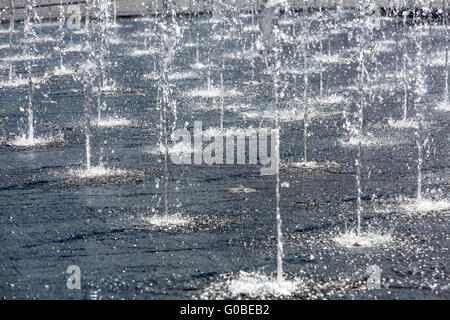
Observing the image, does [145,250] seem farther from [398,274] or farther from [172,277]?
[398,274]

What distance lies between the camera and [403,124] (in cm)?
1118

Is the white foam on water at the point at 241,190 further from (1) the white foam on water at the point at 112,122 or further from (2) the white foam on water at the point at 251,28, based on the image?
(2) the white foam on water at the point at 251,28

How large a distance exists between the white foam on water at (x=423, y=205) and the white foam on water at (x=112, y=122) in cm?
468

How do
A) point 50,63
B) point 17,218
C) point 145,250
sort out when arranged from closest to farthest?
point 145,250 < point 17,218 < point 50,63

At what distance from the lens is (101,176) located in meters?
8.74

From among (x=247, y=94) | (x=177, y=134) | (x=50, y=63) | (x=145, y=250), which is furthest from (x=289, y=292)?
(x=50, y=63)

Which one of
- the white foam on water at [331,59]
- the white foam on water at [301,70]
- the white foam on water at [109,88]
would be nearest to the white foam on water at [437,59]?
the white foam on water at [331,59]

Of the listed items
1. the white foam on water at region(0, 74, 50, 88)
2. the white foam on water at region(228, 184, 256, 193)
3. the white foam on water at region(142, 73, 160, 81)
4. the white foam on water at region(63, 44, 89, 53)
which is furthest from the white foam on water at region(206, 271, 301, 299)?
the white foam on water at region(63, 44, 89, 53)

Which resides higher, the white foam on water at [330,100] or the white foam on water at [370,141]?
the white foam on water at [330,100]

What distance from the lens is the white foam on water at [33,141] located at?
10.3m

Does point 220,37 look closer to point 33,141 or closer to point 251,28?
point 251,28

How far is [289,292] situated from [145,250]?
1.32m

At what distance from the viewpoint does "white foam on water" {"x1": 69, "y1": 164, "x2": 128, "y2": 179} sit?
877cm

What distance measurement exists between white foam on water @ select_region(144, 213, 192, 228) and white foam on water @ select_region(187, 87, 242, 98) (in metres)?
6.39
